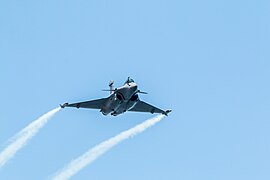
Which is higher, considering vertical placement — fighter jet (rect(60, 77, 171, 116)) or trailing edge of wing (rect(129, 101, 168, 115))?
trailing edge of wing (rect(129, 101, 168, 115))

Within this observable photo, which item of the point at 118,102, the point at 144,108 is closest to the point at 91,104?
the point at 118,102

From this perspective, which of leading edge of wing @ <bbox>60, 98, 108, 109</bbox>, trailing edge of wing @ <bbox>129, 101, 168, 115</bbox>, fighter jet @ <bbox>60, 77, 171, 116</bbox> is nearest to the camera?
fighter jet @ <bbox>60, 77, 171, 116</bbox>

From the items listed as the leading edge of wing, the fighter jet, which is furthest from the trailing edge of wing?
the leading edge of wing

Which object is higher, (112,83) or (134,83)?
(112,83)

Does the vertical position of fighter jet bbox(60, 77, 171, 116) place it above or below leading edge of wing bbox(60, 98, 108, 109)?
below

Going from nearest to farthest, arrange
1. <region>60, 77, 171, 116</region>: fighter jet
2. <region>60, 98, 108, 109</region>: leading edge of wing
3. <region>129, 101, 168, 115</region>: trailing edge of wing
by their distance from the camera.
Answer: <region>60, 77, 171, 116</region>: fighter jet, <region>60, 98, 108, 109</region>: leading edge of wing, <region>129, 101, 168, 115</region>: trailing edge of wing

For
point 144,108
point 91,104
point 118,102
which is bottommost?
point 118,102

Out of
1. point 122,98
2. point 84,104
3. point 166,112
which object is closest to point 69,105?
point 84,104

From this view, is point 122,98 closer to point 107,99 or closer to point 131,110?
point 107,99

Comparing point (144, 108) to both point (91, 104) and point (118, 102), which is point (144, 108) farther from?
point (118, 102)

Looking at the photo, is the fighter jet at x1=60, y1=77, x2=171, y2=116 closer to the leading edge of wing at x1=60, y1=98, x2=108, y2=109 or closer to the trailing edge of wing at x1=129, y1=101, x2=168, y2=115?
the leading edge of wing at x1=60, y1=98, x2=108, y2=109

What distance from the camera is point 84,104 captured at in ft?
440

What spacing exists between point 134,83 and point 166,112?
21838 mm

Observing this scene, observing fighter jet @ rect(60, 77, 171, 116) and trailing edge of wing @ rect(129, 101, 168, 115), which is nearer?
fighter jet @ rect(60, 77, 171, 116)
